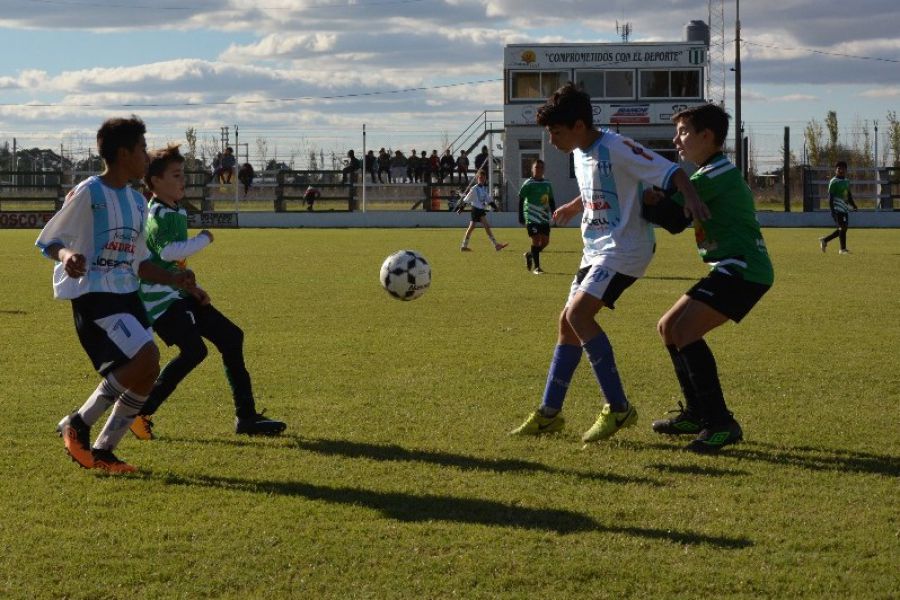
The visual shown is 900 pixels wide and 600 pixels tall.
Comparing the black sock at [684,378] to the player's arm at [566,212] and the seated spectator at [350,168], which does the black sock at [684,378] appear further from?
the seated spectator at [350,168]

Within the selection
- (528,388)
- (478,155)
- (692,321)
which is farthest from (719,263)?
(478,155)

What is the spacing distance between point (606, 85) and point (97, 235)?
4547 cm

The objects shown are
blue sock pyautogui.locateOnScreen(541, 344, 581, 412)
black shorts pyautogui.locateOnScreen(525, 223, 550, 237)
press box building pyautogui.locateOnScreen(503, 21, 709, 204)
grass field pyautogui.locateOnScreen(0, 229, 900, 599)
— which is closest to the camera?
grass field pyautogui.locateOnScreen(0, 229, 900, 599)

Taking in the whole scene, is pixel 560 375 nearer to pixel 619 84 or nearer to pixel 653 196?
pixel 653 196

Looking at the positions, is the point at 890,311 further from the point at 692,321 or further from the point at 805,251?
the point at 805,251

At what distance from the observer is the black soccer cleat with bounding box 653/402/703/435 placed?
7164 mm

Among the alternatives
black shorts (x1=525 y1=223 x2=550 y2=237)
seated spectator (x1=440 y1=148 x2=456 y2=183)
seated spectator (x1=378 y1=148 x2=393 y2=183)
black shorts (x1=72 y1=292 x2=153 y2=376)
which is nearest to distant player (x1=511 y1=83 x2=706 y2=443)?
black shorts (x1=72 y1=292 x2=153 y2=376)

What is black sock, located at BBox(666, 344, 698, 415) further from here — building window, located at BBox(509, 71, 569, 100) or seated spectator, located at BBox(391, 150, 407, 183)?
building window, located at BBox(509, 71, 569, 100)

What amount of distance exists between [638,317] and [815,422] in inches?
243

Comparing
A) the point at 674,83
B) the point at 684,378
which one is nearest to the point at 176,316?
the point at 684,378

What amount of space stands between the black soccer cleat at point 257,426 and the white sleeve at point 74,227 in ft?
5.13

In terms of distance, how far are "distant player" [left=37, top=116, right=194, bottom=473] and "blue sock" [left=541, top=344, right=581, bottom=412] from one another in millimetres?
2163

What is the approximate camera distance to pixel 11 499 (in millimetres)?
5715

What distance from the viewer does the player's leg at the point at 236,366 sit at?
23.6 feet
